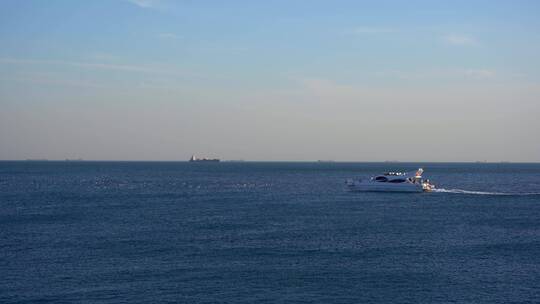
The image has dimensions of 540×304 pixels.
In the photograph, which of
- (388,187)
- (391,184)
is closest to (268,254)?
(388,187)

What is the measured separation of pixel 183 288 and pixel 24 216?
163 feet

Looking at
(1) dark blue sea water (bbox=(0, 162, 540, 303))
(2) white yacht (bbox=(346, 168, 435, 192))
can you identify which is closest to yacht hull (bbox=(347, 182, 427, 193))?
(2) white yacht (bbox=(346, 168, 435, 192))

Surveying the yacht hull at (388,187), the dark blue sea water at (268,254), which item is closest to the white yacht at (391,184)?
the yacht hull at (388,187)

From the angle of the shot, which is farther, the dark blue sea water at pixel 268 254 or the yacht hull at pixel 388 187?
the yacht hull at pixel 388 187

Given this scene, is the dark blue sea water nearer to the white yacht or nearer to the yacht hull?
the yacht hull

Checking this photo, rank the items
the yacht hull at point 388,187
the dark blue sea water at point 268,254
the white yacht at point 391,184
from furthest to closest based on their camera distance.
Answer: the white yacht at point 391,184 → the yacht hull at point 388,187 → the dark blue sea water at point 268,254

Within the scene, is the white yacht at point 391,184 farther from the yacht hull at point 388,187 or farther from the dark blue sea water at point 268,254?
the dark blue sea water at point 268,254

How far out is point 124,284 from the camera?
158 feet

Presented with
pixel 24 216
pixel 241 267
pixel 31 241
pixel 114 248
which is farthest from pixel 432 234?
pixel 24 216

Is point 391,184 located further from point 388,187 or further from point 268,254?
point 268,254

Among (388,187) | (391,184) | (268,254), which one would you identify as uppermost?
(391,184)

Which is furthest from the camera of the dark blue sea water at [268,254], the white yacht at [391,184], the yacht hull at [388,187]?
the white yacht at [391,184]

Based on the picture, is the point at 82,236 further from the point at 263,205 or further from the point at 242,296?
the point at 263,205

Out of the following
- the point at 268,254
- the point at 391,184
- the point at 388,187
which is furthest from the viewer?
the point at 391,184
